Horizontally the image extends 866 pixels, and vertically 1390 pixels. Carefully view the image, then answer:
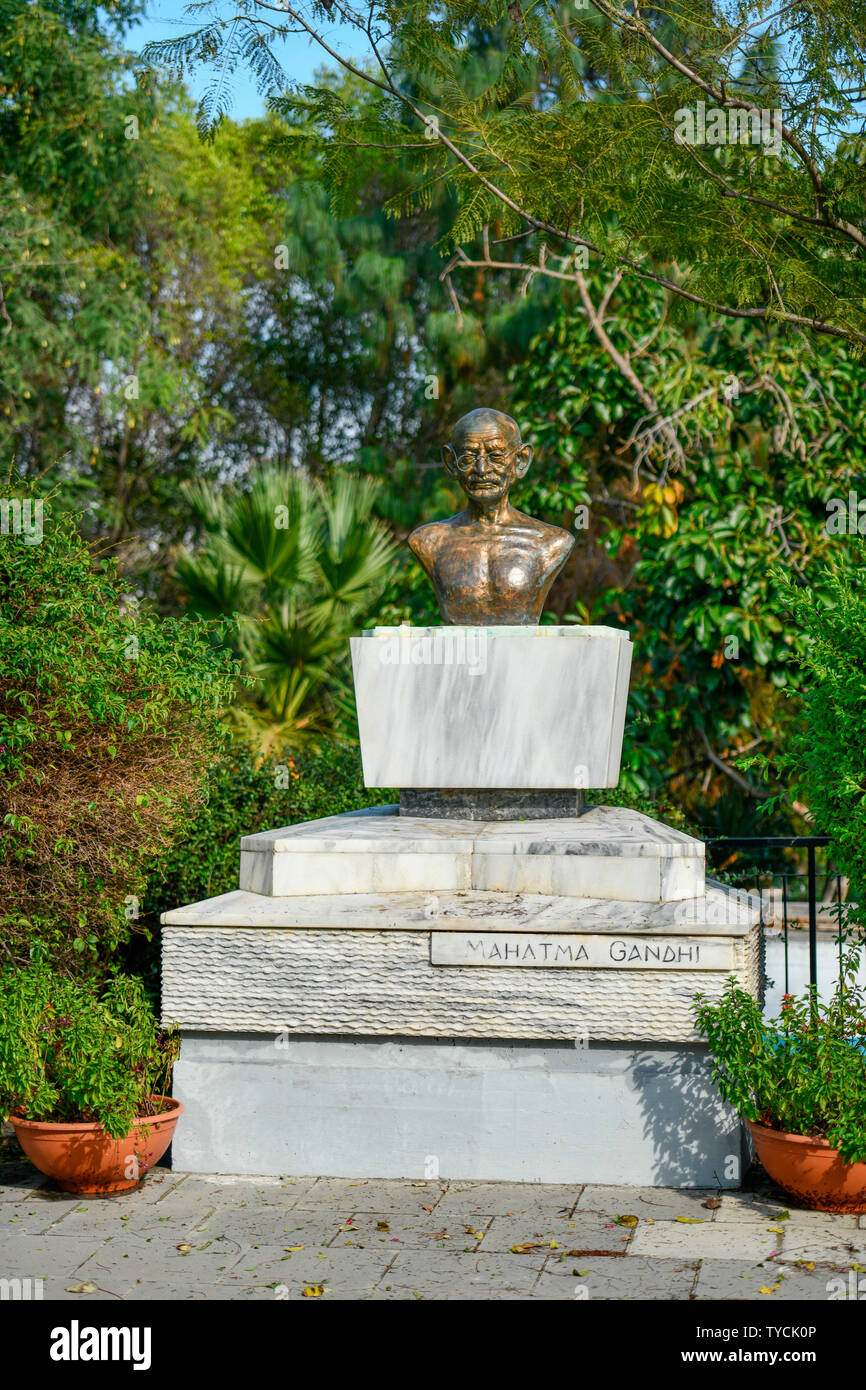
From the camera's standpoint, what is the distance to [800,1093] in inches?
168

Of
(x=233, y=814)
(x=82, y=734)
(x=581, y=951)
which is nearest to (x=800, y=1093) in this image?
(x=581, y=951)

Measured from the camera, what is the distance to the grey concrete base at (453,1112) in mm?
4652

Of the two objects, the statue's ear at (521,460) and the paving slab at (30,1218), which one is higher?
the statue's ear at (521,460)

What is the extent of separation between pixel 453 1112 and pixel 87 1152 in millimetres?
1255

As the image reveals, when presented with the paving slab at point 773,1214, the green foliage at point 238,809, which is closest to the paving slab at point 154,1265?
the paving slab at point 773,1214

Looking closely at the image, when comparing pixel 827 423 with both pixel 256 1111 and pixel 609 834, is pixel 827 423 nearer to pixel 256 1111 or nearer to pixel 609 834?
pixel 609 834

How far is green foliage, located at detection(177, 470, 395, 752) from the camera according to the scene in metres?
10.1

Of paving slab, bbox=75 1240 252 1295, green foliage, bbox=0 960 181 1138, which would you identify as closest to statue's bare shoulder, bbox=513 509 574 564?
green foliage, bbox=0 960 181 1138

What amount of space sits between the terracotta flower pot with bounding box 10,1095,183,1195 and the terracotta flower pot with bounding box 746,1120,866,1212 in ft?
6.82

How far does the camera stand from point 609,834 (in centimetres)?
515

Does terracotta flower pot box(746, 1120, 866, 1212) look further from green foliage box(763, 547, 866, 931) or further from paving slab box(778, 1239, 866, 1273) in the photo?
green foliage box(763, 547, 866, 931)

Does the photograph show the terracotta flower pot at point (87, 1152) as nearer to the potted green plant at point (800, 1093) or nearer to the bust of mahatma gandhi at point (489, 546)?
the potted green plant at point (800, 1093)

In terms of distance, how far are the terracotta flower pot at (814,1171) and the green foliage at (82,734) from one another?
2536mm
